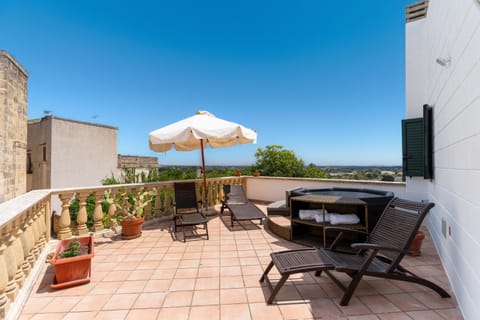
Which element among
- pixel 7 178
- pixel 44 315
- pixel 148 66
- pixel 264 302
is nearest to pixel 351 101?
pixel 148 66

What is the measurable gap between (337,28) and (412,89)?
489 cm

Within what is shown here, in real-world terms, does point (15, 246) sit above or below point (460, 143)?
below

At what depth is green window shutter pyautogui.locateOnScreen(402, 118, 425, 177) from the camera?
4.62 metres

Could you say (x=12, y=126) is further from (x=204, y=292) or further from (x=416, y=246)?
(x=416, y=246)

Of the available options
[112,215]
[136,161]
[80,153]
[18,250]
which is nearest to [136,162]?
[136,161]

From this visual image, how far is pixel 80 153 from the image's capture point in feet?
49.5

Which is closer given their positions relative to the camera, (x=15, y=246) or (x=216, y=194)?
(x=15, y=246)

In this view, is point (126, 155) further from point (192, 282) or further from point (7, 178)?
point (192, 282)

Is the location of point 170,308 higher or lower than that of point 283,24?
lower

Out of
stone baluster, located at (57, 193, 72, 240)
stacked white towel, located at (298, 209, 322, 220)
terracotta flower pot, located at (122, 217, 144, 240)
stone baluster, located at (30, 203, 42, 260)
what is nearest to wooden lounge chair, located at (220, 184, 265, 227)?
stacked white towel, located at (298, 209, 322, 220)

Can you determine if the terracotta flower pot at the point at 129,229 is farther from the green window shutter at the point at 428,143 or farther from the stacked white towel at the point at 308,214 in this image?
the green window shutter at the point at 428,143

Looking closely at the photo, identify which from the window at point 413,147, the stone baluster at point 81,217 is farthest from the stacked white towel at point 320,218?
the stone baluster at point 81,217

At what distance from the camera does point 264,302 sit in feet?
7.14

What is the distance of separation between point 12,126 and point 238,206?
24.1 ft
